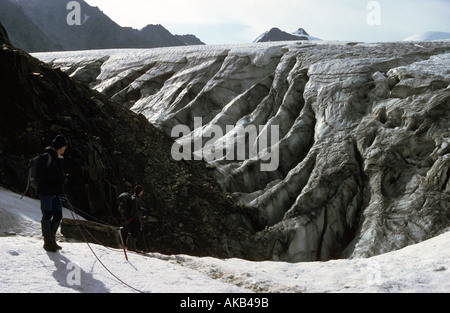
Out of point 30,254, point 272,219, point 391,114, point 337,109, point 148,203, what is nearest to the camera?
point 30,254

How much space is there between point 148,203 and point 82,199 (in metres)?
2.17

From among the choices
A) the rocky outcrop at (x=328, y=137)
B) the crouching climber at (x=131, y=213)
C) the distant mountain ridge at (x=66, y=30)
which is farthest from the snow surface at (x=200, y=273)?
the distant mountain ridge at (x=66, y=30)

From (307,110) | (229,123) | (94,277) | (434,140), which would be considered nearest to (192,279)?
(94,277)

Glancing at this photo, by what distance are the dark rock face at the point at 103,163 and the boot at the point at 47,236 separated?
573 centimetres

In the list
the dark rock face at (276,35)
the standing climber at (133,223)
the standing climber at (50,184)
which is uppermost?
the dark rock face at (276,35)

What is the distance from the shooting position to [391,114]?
18.0m

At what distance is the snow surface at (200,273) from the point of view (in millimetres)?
5629

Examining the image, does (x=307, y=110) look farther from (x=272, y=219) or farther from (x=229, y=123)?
(x=272, y=219)

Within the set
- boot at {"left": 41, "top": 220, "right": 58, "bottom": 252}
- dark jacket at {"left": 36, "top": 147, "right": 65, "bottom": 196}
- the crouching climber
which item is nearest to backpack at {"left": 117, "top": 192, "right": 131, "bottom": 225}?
the crouching climber

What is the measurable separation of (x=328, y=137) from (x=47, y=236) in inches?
552

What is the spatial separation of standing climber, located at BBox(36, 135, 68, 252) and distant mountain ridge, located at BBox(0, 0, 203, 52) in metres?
71.5

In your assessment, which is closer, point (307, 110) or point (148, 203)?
point (148, 203)

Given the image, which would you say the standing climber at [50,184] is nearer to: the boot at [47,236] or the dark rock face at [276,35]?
the boot at [47,236]

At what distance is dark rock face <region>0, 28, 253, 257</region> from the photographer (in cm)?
1291
